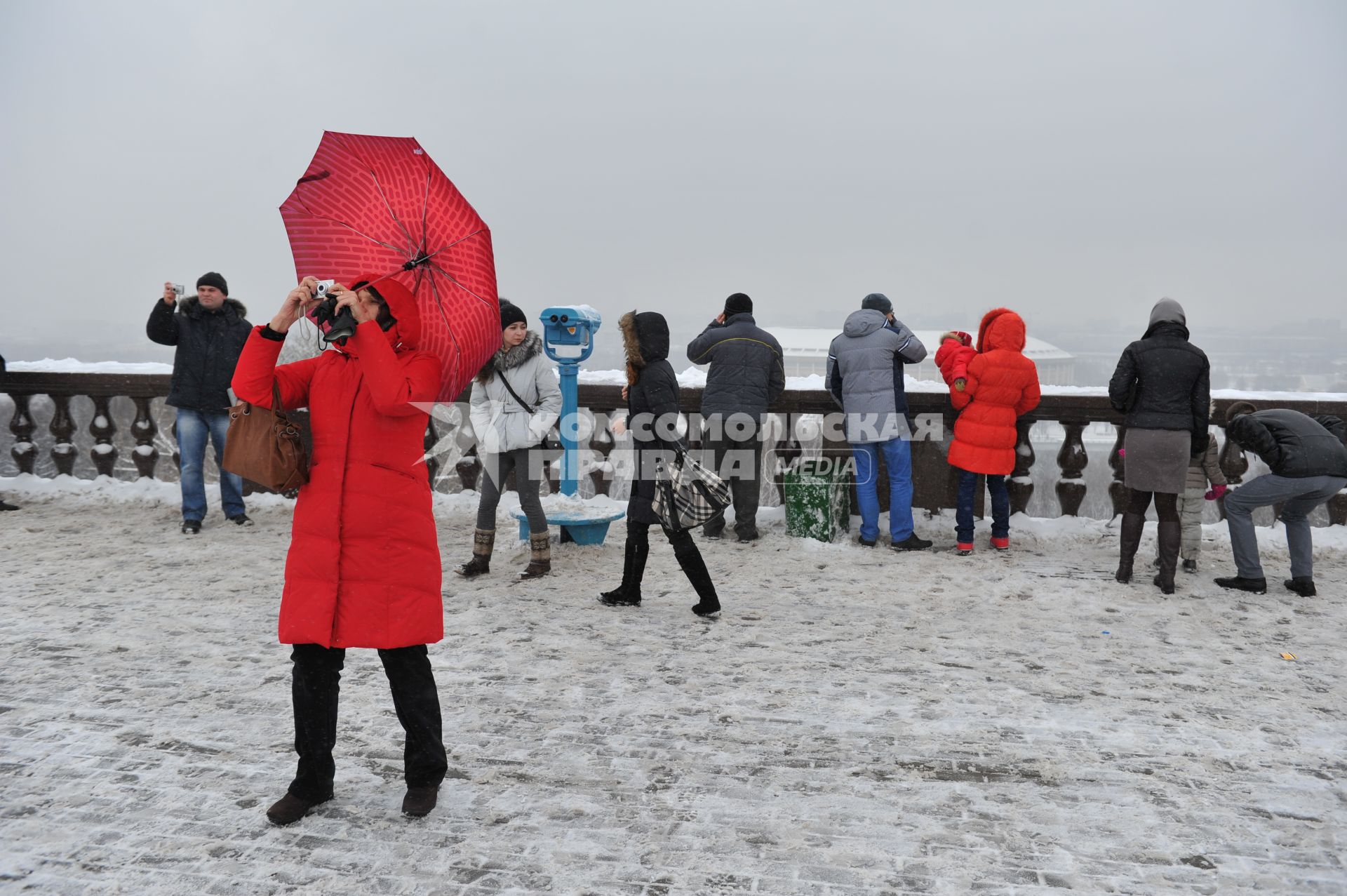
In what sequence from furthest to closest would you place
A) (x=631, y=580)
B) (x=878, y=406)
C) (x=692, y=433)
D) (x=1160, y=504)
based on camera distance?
(x=692, y=433) < (x=878, y=406) < (x=1160, y=504) < (x=631, y=580)

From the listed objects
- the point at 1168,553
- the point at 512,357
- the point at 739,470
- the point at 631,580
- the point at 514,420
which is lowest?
the point at 631,580

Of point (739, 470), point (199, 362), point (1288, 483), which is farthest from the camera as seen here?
point (199, 362)

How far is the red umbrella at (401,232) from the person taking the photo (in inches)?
129

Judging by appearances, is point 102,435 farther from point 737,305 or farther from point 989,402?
point 989,402

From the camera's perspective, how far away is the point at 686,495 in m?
5.93

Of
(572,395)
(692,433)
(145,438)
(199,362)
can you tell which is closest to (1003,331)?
(692,433)

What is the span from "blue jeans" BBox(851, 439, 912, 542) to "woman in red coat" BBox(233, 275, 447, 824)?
17.3 feet

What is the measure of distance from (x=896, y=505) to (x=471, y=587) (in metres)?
3.52

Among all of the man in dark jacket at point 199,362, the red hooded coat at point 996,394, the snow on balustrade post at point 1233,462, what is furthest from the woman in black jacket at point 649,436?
the snow on balustrade post at point 1233,462

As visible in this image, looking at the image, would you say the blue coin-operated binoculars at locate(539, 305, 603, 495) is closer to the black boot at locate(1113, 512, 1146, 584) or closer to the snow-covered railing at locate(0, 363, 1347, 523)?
the snow-covered railing at locate(0, 363, 1347, 523)

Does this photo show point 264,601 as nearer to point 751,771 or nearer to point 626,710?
point 626,710

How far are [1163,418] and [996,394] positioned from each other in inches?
51.0

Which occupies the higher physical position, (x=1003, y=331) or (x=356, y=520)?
(x=1003, y=331)

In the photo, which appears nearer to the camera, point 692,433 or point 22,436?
point 692,433
